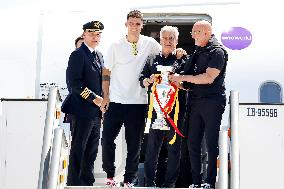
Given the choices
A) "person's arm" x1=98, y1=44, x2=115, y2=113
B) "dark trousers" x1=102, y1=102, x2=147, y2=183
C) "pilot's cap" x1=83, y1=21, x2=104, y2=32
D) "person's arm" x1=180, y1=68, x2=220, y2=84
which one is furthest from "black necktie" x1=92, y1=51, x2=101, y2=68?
"person's arm" x1=180, y1=68, x2=220, y2=84

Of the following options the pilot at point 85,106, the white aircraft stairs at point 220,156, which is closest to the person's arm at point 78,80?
the pilot at point 85,106

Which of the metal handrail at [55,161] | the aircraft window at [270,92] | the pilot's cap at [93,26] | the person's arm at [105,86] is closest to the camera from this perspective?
the metal handrail at [55,161]

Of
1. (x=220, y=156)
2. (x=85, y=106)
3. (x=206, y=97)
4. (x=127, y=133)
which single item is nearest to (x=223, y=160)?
(x=220, y=156)

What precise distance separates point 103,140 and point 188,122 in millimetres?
949

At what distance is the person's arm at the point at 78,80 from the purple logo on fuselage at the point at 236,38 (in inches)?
73.4

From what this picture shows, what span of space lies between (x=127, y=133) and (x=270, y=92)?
2.01 metres

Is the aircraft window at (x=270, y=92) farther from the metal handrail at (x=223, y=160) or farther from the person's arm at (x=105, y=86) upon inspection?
the metal handrail at (x=223, y=160)

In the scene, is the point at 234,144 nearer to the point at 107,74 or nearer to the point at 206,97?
the point at 206,97

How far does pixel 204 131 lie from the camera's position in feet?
18.3

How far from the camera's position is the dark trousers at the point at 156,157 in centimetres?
567

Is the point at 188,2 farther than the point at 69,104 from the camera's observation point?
Yes

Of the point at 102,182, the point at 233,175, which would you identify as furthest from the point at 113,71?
the point at 233,175

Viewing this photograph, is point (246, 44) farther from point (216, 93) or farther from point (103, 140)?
point (103, 140)

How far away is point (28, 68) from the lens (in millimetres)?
7172
